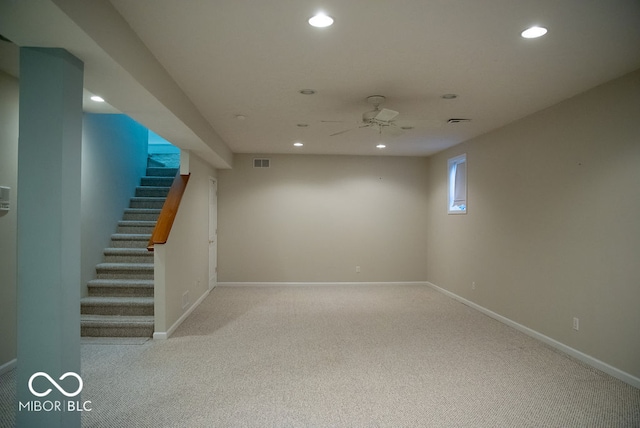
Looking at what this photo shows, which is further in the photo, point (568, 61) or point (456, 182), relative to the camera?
point (456, 182)

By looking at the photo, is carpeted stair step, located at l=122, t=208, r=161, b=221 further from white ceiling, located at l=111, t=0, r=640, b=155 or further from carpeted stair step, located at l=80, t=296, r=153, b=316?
white ceiling, located at l=111, t=0, r=640, b=155

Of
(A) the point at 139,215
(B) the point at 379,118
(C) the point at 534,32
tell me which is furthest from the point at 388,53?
(A) the point at 139,215

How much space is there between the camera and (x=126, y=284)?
174 inches

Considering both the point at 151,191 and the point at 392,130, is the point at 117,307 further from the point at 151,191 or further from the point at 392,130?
the point at 392,130

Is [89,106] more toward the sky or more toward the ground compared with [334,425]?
more toward the sky

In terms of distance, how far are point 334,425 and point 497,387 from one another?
1409mm

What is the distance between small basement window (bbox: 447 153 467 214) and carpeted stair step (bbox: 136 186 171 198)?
4722mm

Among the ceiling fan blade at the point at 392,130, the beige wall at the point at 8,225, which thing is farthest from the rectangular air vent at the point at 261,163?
the beige wall at the point at 8,225


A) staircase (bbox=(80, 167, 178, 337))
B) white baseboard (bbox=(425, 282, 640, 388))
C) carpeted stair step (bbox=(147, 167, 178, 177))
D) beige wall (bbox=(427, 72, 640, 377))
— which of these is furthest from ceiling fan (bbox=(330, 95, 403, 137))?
carpeted stair step (bbox=(147, 167, 178, 177))

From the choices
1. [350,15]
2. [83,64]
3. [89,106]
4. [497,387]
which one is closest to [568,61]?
[350,15]

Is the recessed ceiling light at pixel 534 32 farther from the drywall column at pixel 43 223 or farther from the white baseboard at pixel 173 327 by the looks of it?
the white baseboard at pixel 173 327

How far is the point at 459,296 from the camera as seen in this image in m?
6.03

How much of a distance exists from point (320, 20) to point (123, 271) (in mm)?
3922

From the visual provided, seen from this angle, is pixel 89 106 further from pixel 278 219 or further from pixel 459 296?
pixel 459 296
